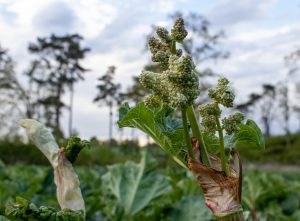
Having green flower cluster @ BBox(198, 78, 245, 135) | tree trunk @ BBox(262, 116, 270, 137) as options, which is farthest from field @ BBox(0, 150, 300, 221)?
tree trunk @ BBox(262, 116, 270, 137)

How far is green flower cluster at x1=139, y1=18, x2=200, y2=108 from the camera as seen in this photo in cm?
96

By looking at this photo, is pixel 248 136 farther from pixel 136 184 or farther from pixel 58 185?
pixel 136 184

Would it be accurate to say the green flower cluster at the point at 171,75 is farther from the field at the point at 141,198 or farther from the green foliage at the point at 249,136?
the field at the point at 141,198

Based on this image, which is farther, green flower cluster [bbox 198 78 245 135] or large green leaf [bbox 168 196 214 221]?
large green leaf [bbox 168 196 214 221]

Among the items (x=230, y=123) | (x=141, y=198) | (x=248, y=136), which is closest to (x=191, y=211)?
(x=141, y=198)

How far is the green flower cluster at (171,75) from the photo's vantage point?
0.96 m

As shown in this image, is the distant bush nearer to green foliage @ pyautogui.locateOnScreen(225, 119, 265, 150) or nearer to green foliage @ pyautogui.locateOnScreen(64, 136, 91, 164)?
green foliage @ pyautogui.locateOnScreen(225, 119, 265, 150)

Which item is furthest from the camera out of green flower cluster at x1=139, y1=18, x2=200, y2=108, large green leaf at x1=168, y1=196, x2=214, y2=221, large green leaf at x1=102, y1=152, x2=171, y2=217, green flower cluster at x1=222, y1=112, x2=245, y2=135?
large green leaf at x1=102, y1=152, x2=171, y2=217

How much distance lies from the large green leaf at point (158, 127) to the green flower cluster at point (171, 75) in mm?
64

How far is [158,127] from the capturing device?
3.80 feet

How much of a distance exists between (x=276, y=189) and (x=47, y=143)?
485 centimetres

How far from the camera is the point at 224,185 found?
1.05 metres

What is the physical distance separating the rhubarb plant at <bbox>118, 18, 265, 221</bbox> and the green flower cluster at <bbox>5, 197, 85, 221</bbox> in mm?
210

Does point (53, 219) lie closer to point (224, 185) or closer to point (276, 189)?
point (224, 185)
